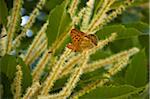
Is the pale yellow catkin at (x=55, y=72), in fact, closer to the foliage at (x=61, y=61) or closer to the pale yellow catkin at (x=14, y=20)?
the foliage at (x=61, y=61)

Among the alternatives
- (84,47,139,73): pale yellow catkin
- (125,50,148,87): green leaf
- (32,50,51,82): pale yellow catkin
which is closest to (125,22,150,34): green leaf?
(125,50,148,87): green leaf

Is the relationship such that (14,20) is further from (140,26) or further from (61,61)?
(140,26)

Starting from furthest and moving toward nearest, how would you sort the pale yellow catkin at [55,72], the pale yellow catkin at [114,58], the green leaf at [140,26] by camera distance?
the green leaf at [140,26] → the pale yellow catkin at [114,58] → the pale yellow catkin at [55,72]

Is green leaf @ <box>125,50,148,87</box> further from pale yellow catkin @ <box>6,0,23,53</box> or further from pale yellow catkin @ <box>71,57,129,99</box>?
pale yellow catkin @ <box>6,0,23,53</box>

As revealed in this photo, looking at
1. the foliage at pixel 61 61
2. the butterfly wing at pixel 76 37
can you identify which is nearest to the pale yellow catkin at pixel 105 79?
the foliage at pixel 61 61

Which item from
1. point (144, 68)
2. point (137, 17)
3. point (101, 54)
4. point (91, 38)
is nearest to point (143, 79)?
point (144, 68)

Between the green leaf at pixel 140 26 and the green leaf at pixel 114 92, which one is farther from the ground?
the green leaf at pixel 140 26
